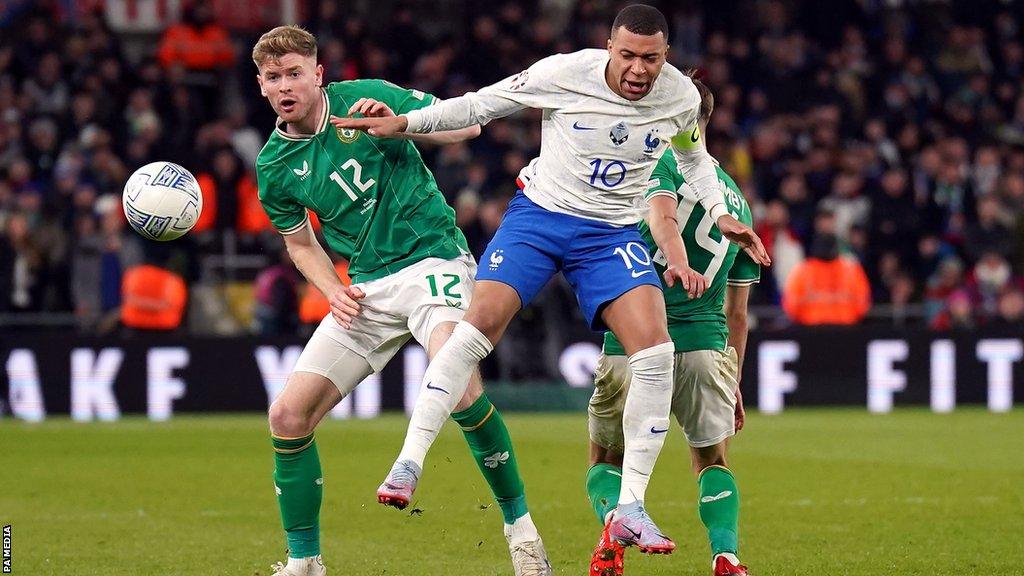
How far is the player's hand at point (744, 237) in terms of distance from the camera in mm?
6172

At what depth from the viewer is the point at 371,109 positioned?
605 centimetres

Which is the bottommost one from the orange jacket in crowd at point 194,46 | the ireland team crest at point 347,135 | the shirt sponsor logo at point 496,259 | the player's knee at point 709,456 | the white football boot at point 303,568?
the white football boot at point 303,568

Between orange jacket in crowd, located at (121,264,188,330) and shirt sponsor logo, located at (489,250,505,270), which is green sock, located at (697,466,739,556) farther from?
orange jacket in crowd, located at (121,264,188,330)

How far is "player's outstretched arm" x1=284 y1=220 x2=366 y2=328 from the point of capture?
632 centimetres

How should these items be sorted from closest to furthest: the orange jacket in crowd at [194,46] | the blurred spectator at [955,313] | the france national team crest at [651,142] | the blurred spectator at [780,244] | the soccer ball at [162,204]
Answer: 1. the france national team crest at [651,142]
2. the soccer ball at [162,204]
3. the blurred spectator at [955,313]
4. the blurred spectator at [780,244]
5. the orange jacket in crowd at [194,46]

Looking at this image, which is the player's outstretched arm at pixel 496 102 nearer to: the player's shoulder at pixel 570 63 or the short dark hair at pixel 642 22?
the player's shoulder at pixel 570 63

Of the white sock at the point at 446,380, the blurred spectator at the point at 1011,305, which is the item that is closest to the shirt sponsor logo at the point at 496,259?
the white sock at the point at 446,380

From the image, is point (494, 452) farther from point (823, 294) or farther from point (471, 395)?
point (823, 294)

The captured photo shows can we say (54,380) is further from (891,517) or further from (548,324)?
(891,517)

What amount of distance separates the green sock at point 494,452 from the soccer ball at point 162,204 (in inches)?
61.7

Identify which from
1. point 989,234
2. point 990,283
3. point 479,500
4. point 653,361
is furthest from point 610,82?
point 989,234

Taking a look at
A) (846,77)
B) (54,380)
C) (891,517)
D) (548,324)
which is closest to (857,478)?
(891,517)

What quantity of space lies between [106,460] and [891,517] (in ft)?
19.0

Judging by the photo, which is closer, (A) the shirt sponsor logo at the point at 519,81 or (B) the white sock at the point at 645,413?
(B) the white sock at the point at 645,413
